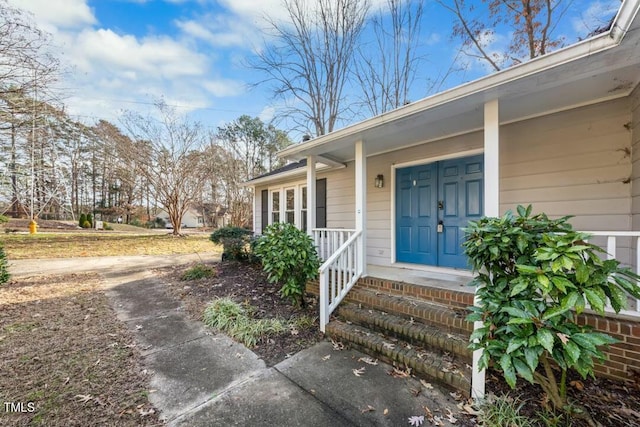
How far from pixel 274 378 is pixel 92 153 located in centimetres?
2149

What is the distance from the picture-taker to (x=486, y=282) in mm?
2172

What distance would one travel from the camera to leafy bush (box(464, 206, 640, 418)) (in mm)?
1613

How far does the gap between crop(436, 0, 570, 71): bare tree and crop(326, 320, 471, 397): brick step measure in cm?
829

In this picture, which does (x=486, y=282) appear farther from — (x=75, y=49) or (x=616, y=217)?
(x=75, y=49)

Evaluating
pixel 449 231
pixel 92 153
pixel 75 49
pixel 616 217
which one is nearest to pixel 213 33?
pixel 75 49

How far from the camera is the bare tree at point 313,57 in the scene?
878 cm

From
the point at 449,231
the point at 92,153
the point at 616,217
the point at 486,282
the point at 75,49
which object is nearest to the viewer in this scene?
the point at 486,282

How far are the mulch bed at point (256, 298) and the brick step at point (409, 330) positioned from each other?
0.57m

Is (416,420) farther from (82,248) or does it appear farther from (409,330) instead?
(82,248)

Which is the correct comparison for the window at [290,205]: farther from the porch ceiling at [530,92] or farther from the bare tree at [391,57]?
the bare tree at [391,57]

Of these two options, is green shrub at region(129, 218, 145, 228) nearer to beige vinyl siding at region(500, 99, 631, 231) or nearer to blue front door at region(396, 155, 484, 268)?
blue front door at region(396, 155, 484, 268)

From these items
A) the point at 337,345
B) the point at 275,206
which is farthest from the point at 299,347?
the point at 275,206

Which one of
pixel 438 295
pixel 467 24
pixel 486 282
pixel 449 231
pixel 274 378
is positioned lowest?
pixel 274 378

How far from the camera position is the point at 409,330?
2912 millimetres
